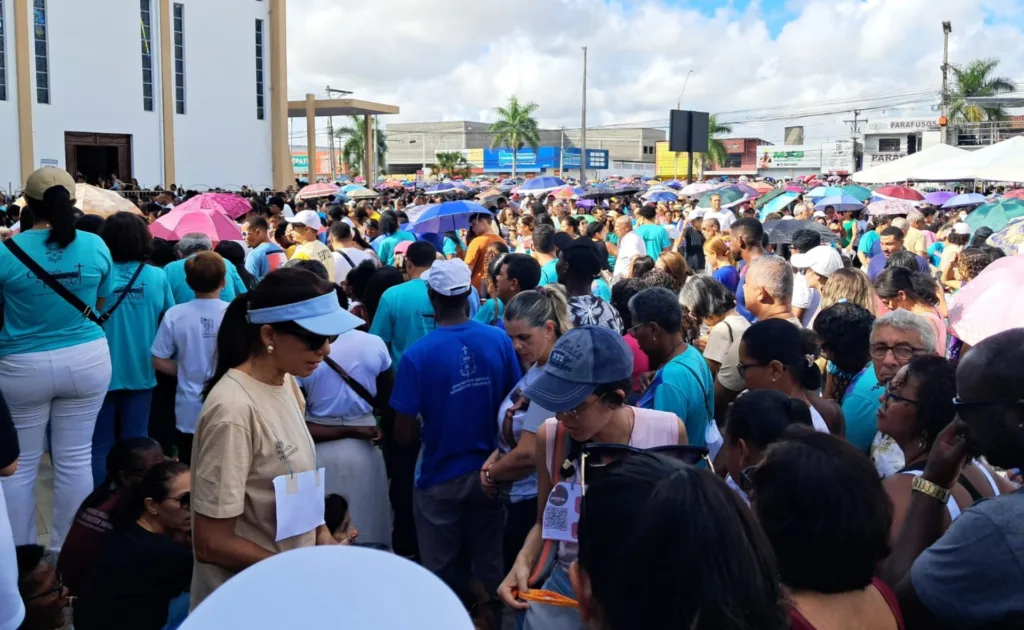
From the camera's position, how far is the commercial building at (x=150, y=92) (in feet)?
99.8

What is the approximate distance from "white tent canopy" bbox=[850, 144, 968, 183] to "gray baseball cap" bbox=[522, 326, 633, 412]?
10.5 metres

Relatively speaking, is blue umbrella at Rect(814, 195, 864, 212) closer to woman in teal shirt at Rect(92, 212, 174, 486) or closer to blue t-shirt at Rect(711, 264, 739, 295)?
blue t-shirt at Rect(711, 264, 739, 295)

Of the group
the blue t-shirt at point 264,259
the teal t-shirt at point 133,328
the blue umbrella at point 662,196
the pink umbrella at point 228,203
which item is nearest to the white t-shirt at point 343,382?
the teal t-shirt at point 133,328

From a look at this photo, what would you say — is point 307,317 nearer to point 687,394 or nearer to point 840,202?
point 687,394

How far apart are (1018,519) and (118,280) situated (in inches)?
199

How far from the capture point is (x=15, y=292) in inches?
182

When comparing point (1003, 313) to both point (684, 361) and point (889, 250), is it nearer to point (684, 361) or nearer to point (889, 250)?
point (684, 361)

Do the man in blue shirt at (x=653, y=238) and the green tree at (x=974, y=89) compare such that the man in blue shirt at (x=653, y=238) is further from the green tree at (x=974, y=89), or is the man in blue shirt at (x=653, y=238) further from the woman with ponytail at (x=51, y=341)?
the green tree at (x=974, y=89)

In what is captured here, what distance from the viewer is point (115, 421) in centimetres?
562

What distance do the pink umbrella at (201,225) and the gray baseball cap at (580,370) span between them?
6.19 metres

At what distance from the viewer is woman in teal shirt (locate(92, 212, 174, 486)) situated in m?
5.49

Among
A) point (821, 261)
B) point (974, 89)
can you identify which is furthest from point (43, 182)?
point (974, 89)

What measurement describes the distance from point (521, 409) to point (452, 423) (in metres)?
0.50

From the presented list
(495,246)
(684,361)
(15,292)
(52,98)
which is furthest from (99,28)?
(684,361)
